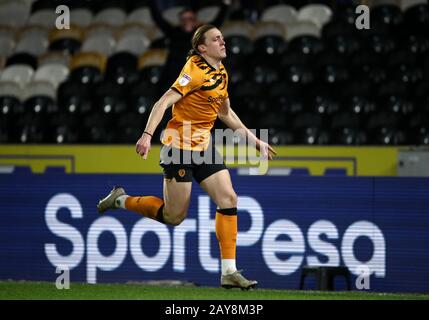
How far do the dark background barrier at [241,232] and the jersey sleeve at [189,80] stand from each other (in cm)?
247

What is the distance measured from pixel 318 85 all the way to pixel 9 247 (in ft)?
14.8

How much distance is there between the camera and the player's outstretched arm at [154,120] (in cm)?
777

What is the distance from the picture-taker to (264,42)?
556 inches

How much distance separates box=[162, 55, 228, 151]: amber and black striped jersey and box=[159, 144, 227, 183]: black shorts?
0.17 ft

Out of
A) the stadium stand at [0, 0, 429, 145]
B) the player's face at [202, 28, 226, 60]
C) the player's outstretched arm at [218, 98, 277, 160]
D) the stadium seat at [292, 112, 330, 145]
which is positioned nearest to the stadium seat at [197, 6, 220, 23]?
the stadium stand at [0, 0, 429, 145]

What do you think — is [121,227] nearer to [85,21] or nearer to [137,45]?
[137,45]

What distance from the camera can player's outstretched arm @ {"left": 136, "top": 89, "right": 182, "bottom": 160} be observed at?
7.77 metres

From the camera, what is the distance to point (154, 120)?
26.1ft

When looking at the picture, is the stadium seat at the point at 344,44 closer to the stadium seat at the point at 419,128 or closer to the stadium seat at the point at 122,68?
the stadium seat at the point at 419,128

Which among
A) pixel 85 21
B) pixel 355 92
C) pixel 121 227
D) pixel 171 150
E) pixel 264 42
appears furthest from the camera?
pixel 85 21

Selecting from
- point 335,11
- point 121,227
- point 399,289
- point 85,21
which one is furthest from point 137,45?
point 399,289

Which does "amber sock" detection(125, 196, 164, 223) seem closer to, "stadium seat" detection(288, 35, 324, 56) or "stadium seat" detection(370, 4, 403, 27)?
"stadium seat" detection(288, 35, 324, 56)

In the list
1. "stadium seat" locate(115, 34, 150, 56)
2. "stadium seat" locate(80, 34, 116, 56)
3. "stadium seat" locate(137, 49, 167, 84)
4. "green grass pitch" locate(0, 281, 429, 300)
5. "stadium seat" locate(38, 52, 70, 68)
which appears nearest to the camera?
"green grass pitch" locate(0, 281, 429, 300)

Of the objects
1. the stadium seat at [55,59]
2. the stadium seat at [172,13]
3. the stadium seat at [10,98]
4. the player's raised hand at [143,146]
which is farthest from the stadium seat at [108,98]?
the player's raised hand at [143,146]
